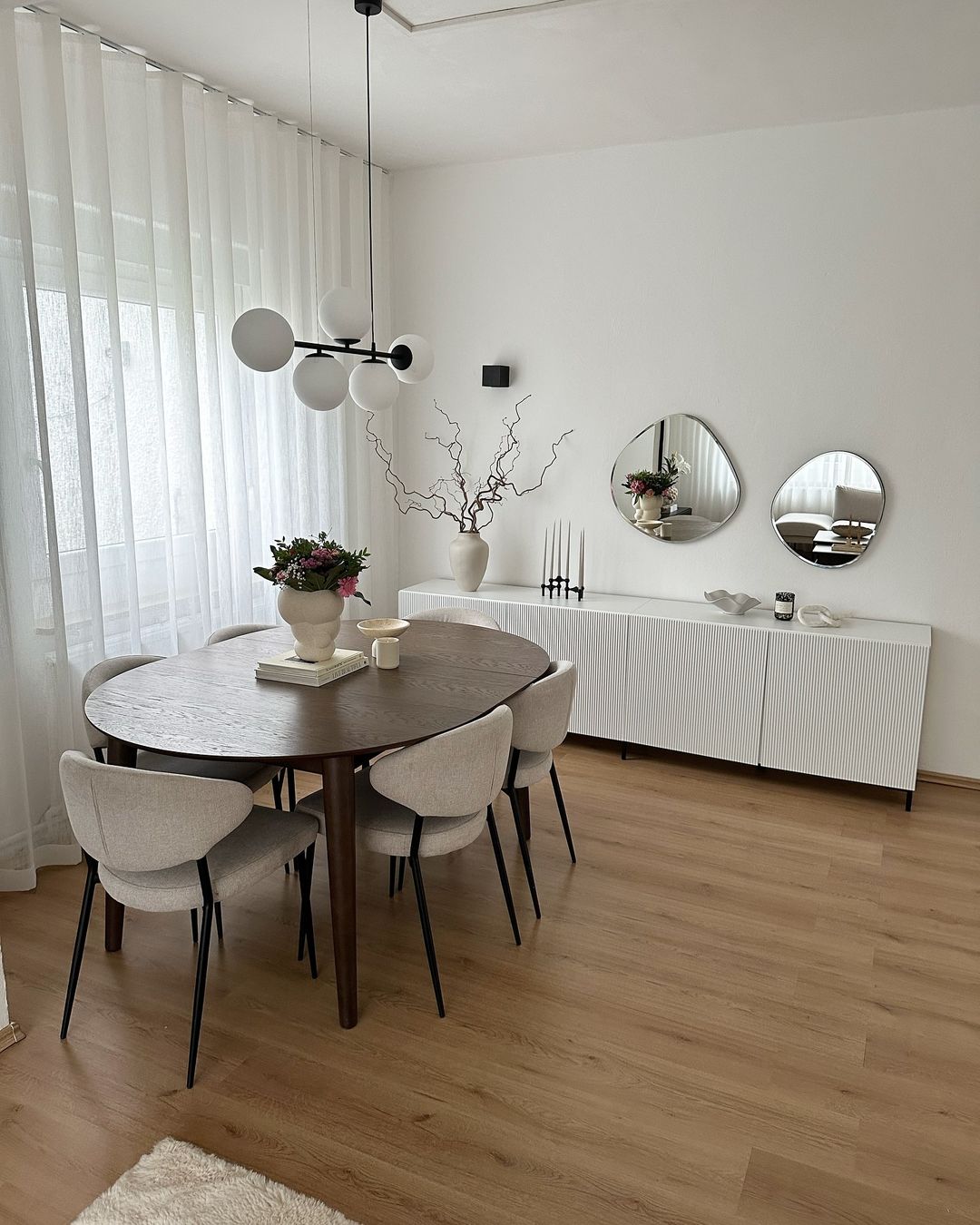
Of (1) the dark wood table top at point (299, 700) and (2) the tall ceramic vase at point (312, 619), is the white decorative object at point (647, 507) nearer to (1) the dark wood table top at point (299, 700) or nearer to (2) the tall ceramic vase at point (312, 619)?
(1) the dark wood table top at point (299, 700)

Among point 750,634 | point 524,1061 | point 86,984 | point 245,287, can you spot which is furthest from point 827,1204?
point 245,287

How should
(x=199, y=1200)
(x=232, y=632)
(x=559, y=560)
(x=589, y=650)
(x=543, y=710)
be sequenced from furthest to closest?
(x=559, y=560)
(x=589, y=650)
(x=232, y=632)
(x=543, y=710)
(x=199, y=1200)

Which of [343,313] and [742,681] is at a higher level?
[343,313]

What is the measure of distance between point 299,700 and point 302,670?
17 centimetres

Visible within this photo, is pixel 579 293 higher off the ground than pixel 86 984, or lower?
higher

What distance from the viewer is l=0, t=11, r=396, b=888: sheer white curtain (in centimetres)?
308

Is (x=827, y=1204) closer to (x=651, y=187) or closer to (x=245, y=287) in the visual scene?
(x=245, y=287)

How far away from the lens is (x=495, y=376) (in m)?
4.80

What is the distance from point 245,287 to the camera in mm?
4008

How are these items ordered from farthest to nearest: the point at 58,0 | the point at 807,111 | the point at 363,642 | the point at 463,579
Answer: the point at 463,579, the point at 807,111, the point at 363,642, the point at 58,0

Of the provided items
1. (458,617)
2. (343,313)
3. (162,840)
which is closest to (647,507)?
(458,617)

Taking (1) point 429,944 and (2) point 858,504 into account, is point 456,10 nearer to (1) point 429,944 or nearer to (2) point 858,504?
(2) point 858,504

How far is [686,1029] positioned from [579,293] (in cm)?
342

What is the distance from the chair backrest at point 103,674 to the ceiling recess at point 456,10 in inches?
87.8
